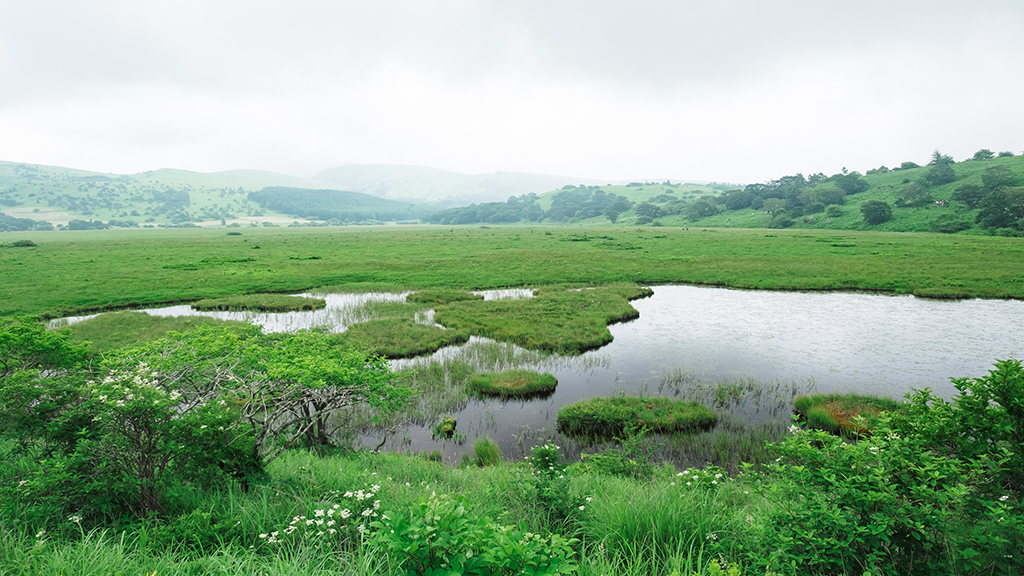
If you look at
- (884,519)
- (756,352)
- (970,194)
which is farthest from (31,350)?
(970,194)

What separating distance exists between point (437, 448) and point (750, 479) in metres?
8.35

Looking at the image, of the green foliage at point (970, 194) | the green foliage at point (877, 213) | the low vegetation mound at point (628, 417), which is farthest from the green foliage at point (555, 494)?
the green foliage at point (970, 194)

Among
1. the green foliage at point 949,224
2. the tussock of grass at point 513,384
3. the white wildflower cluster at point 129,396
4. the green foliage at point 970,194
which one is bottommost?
the tussock of grass at point 513,384

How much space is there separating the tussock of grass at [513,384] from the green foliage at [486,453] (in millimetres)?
3914

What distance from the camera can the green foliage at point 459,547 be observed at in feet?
12.6

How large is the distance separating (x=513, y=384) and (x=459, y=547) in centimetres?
1290

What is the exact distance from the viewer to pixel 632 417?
45.5ft

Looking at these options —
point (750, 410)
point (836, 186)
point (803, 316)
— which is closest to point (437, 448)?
point (750, 410)

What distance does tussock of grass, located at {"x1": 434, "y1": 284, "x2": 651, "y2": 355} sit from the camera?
22484 millimetres

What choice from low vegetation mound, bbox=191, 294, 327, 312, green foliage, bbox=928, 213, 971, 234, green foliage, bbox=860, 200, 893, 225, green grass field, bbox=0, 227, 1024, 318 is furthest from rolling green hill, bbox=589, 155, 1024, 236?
low vegetation mound, bbox=191, 294, 327, 312

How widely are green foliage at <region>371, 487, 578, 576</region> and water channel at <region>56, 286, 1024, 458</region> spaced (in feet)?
27.3

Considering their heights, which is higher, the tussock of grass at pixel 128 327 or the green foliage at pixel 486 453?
the tussock of grass at pixel 128 327

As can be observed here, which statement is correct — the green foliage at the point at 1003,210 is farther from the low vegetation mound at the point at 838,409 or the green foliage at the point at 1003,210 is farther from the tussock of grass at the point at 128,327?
the tussock of grass at the point at 128,327

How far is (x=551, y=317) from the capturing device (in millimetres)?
26656
